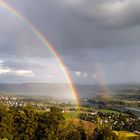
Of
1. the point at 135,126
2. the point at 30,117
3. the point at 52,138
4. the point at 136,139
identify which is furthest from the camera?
the point at 135,126

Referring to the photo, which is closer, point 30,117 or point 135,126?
point 30,117

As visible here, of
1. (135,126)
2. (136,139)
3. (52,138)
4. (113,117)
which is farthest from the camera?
(113,117)

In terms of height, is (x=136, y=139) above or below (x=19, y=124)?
below

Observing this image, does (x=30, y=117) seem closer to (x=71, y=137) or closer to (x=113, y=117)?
(x=71, y=137)

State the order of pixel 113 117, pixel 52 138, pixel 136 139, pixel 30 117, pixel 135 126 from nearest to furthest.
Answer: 1. pixel 52 138
2. pixel 30 117
3. pixel 136 139
4. pixel 135 126
5. pixel 113 117

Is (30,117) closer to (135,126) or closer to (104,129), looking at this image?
(104,129)

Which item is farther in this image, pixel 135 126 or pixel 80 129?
pixel 135 126

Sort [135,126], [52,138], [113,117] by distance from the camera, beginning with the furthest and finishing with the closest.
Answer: [113,117] → [135,126] → [52,138]

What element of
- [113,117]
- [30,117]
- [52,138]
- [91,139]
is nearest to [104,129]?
[91,139]

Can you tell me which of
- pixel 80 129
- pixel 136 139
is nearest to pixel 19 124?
pixel 80 129
